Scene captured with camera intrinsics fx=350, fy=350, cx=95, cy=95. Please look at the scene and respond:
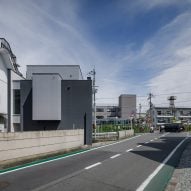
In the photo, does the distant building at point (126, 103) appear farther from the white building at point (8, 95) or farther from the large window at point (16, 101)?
the large window at point (16, 101)

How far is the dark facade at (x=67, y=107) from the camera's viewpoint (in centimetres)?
3434

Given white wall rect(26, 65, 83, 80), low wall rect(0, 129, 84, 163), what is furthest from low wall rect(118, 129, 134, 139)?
low wall rect(0, 129, 84, 163)

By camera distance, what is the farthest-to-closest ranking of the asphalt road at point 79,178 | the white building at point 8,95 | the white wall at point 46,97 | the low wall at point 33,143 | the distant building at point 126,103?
1. the distant building at point 126,103
2. the white wall at point 46,97
3. the white building at point 8,95
4. the low wall at point 33,143
5. the asphalt road at point 79,178

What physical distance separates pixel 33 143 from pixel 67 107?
16821 millimetres

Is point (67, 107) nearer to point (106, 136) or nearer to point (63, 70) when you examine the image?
point (106, 136)

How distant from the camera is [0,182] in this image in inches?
416

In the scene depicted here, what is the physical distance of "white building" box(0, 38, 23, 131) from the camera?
3256 centimetres

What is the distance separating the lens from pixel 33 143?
18.2 metres

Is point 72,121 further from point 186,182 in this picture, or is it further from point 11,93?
point 186,182

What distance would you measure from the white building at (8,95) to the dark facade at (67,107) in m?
0.87

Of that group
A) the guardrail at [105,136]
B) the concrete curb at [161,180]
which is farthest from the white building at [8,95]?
the concrete curb at [161,180]

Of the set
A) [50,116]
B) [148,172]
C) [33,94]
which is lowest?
[148,172]

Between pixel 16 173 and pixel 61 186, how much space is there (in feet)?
11.1

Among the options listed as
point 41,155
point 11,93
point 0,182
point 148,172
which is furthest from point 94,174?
point 11,93
